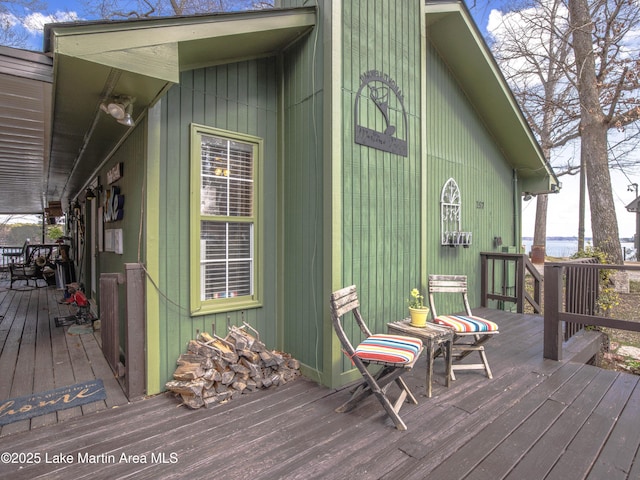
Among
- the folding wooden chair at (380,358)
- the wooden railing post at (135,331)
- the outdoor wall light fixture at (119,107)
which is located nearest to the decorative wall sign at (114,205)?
the wooden railing post at (135,331)

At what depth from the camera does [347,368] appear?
125 inches

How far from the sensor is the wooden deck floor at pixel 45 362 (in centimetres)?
264

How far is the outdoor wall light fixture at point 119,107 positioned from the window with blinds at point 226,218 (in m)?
0.70

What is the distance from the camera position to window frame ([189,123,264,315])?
3.03 meters

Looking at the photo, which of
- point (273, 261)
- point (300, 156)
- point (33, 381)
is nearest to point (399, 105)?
point (300, 156)

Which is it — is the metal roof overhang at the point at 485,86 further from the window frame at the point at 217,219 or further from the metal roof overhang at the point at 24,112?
the metal roof overhang at the point at 24,112

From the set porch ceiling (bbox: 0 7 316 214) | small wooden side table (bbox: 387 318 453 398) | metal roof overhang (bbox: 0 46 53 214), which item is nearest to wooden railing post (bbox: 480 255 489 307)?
small wooden side table (bbox: 387 318 453 398)

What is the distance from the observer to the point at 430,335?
279cm

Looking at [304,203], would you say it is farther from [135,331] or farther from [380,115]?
[135,331]

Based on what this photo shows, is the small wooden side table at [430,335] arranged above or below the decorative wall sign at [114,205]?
below

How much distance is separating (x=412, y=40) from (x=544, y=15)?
538 centimetres

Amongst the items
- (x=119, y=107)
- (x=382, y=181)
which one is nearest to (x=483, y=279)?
(x=382, y=181)

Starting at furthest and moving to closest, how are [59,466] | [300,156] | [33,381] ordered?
1. [300,156]
2. [33,381]
3. [59,466]

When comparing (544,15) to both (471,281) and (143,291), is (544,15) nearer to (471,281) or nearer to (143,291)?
(471,281)
